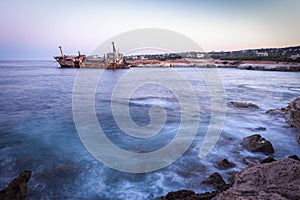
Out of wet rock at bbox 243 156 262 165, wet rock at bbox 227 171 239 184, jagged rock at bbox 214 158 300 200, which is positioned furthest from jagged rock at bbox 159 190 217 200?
wet rock at bbox 243 156 262 165

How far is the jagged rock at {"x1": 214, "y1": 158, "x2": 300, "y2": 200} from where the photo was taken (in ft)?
8.33

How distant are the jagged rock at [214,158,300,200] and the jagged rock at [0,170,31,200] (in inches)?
143

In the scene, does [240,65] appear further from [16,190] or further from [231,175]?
[16,190]

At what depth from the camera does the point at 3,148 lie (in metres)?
6.79

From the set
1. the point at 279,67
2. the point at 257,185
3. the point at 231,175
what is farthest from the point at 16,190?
the point at 279,67

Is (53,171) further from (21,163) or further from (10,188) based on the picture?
(10,188)

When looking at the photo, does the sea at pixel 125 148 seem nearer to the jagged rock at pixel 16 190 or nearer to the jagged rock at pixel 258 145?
the jagged rock at pixel 258 145

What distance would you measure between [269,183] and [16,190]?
4.43 metres

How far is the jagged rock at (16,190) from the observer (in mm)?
3623

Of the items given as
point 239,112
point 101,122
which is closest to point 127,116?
point 101,122

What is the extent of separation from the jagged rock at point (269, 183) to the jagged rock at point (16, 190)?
3635 mm

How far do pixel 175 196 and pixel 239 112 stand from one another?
9957 millimetres

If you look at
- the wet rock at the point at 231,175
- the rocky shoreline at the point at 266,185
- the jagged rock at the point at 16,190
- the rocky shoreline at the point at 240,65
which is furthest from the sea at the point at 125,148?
the rocky shoreline at the point at 240,65

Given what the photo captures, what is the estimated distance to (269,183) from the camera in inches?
113
